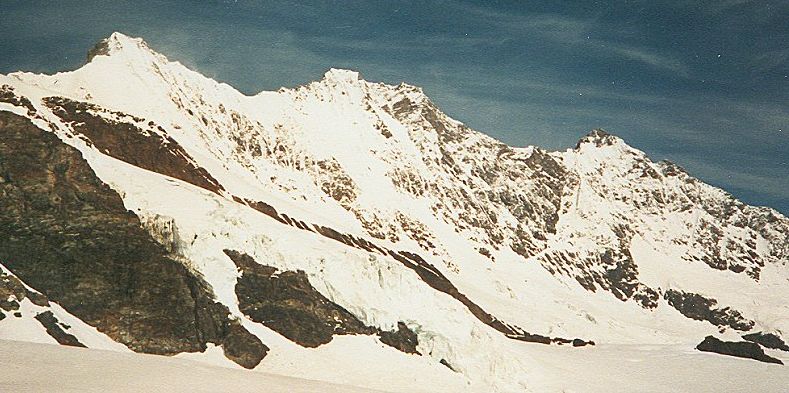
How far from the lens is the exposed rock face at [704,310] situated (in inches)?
5782

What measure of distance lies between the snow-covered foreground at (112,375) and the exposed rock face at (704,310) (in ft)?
495

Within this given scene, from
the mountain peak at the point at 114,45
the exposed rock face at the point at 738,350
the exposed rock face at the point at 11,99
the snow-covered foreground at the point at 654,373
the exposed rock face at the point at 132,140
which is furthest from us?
the mountain peak at the point at 114,45

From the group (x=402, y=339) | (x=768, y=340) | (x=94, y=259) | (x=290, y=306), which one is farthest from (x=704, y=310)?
(x=94, y=259)

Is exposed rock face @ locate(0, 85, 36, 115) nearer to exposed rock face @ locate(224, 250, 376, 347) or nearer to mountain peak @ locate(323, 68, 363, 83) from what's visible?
exposed rock face @ locate(224, 250, 376, 347)

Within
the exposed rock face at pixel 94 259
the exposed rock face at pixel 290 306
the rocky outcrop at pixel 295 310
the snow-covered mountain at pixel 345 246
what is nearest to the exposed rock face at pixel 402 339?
the rocky outcrop at pixel 295 310

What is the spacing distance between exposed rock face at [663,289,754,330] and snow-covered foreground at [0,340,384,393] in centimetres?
15086

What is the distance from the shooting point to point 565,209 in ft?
574

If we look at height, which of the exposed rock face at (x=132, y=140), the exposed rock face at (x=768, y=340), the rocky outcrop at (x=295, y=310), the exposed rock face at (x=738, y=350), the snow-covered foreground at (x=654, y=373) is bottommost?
the exposed rock face at (x=768, y=340)

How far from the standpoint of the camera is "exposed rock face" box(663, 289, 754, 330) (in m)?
147

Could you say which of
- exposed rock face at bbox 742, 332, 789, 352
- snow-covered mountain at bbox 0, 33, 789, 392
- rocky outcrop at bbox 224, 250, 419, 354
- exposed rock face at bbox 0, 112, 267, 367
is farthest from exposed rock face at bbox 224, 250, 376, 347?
exposed rock face at bbox 742, 332, 789, 352

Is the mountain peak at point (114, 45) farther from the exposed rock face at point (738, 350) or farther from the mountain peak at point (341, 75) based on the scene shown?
the exposed rock face at point (738, 350)

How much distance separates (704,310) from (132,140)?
138 meters

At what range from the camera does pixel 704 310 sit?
150 m

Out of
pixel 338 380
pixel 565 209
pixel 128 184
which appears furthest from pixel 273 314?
pixel 565 209
